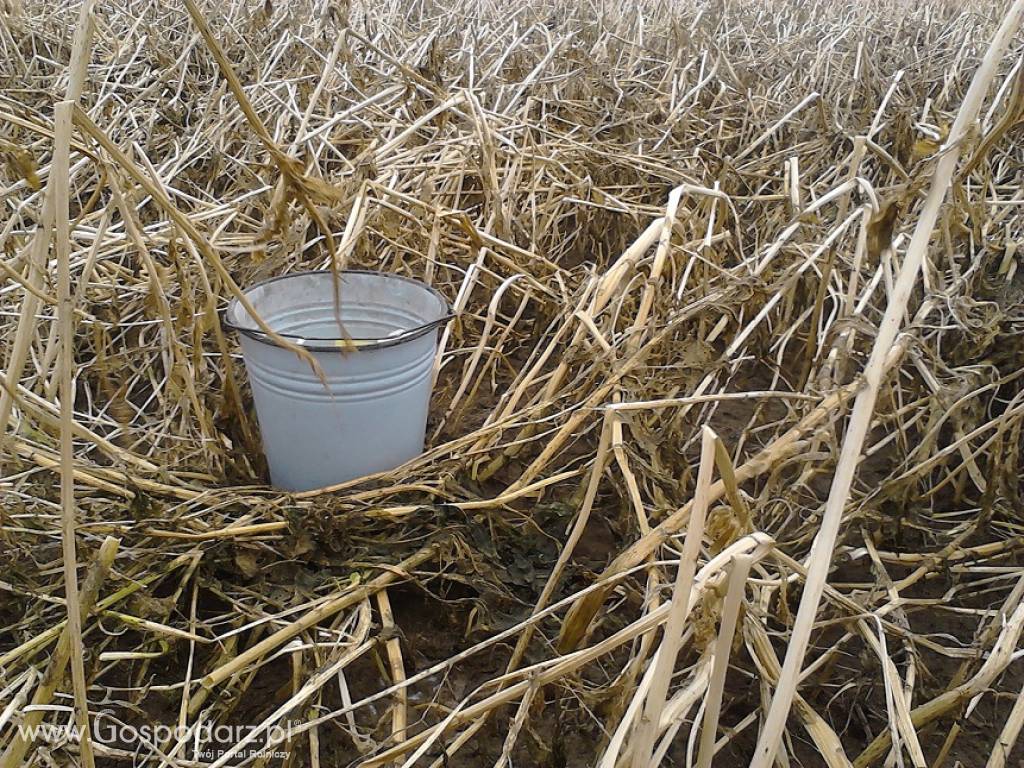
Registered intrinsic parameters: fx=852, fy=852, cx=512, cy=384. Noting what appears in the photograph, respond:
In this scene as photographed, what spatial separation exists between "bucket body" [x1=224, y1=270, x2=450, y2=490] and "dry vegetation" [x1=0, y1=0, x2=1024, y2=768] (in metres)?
0.06

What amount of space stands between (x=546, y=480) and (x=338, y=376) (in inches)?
14.2

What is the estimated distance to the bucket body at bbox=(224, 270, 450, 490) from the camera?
1.31 meters

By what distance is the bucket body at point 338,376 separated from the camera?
4.31 ft

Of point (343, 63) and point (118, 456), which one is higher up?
point (343, 63)

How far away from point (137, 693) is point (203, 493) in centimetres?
33

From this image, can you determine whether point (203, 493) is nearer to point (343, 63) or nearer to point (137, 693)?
point (137, 693)

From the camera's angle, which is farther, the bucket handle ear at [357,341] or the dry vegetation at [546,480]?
the bucket handle ear at [357,341]

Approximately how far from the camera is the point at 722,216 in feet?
5.44

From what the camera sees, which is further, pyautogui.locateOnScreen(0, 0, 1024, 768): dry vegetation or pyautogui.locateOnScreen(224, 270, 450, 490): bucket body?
pyautogui.locateOnScreen(224, 270, 450, 490): bucket body

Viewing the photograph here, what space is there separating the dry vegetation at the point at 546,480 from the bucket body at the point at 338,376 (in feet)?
0.21

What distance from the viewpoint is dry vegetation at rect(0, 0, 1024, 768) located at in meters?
0.78

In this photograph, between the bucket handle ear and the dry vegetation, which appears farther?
the bucket handle ear

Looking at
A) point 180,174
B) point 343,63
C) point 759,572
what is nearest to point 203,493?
point 759,572

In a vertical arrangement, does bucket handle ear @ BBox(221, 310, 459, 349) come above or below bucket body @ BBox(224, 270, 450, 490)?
above
